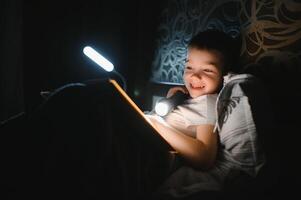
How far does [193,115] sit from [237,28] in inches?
30.7

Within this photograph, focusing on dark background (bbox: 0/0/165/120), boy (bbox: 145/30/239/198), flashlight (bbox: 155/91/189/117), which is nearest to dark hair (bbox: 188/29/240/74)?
boy (bbox: 145/30/239/198)

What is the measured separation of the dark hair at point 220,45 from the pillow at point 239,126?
23 cm

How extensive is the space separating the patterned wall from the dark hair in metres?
0.18

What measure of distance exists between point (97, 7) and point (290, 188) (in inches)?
90.8

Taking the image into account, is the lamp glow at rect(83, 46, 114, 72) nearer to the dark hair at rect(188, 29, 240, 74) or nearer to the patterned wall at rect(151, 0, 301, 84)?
the dark hair at rect(188, 29, 240, 74)

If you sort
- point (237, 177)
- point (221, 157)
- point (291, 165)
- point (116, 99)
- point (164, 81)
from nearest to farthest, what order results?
1. point (116, 99)
2. point (237, 177)
3. point (221, 157)
4. point (291, 165)
5. point (164, 81)

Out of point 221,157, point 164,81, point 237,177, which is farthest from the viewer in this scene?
point 164,81

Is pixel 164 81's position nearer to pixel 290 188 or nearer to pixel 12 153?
pixel 290 188

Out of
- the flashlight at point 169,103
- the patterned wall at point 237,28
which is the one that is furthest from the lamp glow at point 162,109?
the patterned wall at point 237,28

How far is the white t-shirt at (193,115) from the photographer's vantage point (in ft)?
5.36

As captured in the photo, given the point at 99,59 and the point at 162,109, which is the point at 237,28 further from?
the point at 99,59

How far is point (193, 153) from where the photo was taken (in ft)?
4.72

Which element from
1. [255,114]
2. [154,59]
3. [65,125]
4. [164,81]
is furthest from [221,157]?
[154,59]

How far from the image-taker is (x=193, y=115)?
66.3 inches
